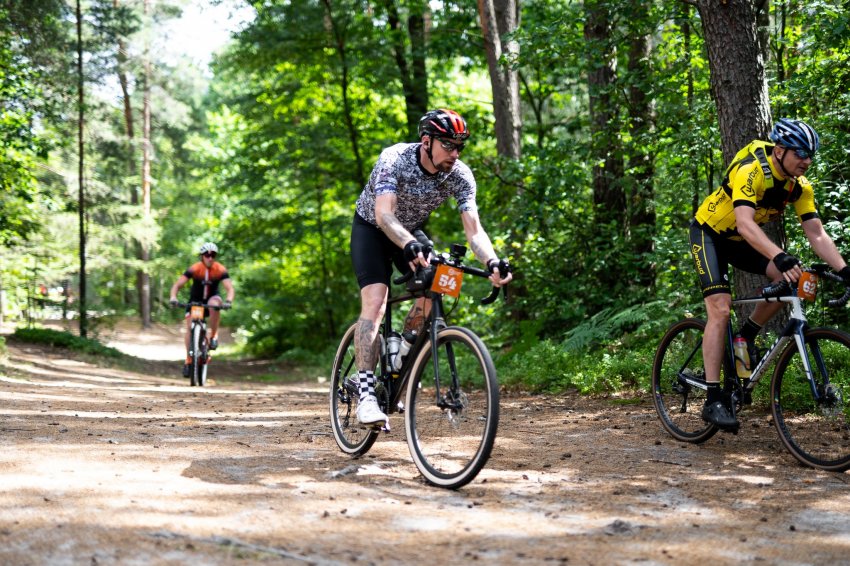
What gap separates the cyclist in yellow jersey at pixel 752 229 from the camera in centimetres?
517

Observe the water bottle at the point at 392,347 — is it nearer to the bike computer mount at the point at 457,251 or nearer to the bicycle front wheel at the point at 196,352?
the bike computer mount at the point at 457,251

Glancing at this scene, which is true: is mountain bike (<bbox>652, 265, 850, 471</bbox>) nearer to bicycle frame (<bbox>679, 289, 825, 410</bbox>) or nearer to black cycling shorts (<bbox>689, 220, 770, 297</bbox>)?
bicycle frame (<bbox>679, 289, 825, 410</bbox>)

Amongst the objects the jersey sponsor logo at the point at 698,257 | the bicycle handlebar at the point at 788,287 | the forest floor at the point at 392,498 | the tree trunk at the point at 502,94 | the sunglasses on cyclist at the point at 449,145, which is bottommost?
the forest floor at the point at 392,498

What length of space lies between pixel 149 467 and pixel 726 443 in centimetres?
416

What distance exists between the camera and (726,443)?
607 centimetres

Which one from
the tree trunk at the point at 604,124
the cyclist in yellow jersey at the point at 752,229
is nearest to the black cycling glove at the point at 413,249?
the cyclist in yellow jersey at the point at 752,229

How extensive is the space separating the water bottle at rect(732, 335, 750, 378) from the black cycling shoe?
11.1 inches

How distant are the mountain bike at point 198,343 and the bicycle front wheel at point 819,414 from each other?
9282mm

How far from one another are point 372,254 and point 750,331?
2862mm

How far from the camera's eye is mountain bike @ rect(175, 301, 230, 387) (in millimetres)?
12898

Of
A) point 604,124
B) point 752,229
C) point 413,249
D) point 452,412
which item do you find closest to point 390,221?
point 413,249

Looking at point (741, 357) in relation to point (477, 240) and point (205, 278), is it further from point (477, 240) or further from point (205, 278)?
point (205, 278)

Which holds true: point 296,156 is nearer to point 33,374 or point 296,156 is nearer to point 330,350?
point 330,350

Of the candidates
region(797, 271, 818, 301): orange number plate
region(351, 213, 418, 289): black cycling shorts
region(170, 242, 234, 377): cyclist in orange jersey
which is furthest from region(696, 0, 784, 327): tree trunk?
region(170, 242, 234, 377): cyclist in orange jersey
